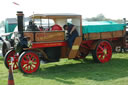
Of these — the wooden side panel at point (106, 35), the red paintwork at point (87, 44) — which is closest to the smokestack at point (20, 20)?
the red paintwork at point (87, 44)

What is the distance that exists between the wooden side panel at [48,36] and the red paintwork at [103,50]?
5.84ft

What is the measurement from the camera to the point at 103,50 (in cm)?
925

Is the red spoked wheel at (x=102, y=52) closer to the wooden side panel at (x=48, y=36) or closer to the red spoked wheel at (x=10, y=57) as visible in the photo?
the wooden side panel at (x=48, y=36)

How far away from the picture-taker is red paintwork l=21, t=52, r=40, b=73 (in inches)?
287

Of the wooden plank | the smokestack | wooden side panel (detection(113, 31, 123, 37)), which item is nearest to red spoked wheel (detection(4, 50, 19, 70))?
the smokestack

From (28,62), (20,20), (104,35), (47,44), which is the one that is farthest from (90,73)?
(20,20)

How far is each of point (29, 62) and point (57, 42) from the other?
1300mm

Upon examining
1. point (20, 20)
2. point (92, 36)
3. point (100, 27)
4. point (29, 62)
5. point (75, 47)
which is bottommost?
point (29, 62)

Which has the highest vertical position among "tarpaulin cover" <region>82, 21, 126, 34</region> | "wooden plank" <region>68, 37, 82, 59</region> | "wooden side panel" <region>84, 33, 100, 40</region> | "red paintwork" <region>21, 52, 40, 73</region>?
"tarpaulin cover" <region>82, 21, 126, 34</region>

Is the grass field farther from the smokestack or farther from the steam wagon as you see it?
the smokestack

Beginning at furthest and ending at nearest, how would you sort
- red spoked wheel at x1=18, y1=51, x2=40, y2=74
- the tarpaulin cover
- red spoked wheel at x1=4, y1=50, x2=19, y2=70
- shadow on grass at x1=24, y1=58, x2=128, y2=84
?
the tarpaulin cover
red spoked wheel at x1=4, y1=50, x2=19, y2=70
red spoked wheel at x1=18, y1=51, x2=40, y2=74
shadow on grass at x1=24, y1=58, x2=128, y2=84

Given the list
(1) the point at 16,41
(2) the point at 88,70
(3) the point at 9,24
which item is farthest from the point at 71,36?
(3) the point at 9,24

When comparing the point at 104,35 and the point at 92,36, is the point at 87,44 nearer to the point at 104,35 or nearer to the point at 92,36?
the point at 92,36

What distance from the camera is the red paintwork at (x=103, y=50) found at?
30.1 ft
